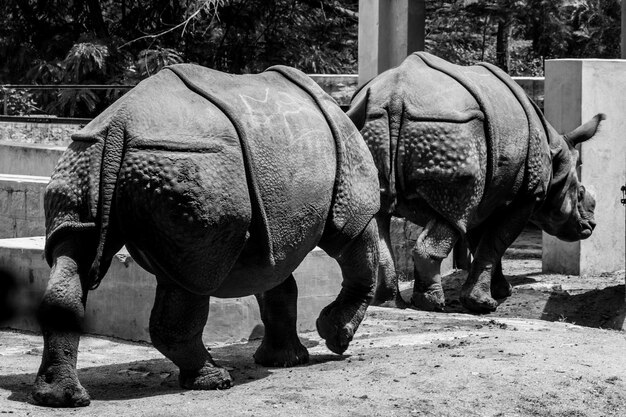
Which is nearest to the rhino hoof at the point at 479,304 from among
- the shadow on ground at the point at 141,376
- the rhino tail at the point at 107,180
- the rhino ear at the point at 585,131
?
the rhino ear at the point at 585,131

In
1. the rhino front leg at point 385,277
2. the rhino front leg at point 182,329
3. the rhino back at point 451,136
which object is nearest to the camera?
the rhino front leg at point 182,329

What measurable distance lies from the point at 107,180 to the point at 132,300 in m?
2.56

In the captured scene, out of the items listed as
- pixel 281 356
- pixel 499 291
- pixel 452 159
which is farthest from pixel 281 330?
pixel 499 291

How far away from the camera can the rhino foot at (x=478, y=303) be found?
1093 cm

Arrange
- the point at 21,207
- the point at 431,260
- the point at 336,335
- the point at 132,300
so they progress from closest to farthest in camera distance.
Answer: the point at 336,335 < the point at 132,300 < the point at 431,260 < the point at 21,207

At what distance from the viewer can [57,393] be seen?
621 centimetres

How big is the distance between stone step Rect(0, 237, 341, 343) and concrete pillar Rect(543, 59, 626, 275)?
182 inches

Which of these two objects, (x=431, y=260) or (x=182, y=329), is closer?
(x=182, y=329)

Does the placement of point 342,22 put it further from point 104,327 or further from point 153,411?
point 153,411

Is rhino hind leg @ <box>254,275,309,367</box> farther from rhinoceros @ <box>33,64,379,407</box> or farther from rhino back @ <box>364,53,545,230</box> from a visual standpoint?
rhino back @ <box>364,53,545,230</box>

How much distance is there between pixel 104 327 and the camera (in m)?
8.80

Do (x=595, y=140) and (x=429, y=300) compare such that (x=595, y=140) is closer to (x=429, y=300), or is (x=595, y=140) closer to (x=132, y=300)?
(x=429, y=300)

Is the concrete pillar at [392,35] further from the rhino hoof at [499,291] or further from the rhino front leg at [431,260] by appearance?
the rhino front leg at [431,260]

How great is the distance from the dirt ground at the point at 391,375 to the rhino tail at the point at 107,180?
0.79 meters
